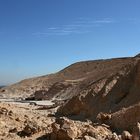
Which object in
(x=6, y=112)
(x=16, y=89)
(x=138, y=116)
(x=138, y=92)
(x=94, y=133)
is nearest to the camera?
(x=94, y=133)

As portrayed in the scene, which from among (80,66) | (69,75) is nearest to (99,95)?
(69,75)

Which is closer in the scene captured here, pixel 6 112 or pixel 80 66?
pixel 6 112

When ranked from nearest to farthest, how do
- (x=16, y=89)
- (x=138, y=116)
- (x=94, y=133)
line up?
(x=94, y=133)
(x=138, y=116)
(x=16, y=89)

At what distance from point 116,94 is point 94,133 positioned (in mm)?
12005

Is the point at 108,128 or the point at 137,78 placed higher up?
the point at 137,78

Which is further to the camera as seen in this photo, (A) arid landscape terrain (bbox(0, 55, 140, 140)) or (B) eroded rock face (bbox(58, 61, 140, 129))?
(B) eroded rock face (bbox(58, 61, 140, 129))

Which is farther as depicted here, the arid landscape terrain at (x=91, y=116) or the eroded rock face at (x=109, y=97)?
the eroded rock face at (x=109, y=97)

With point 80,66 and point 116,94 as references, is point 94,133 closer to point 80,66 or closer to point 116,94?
point 116,94

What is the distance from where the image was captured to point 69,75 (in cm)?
8688

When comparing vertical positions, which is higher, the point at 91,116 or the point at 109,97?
the point at 109,97

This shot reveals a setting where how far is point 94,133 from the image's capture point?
10609mm

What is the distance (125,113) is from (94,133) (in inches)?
142

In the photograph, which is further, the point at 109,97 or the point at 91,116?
the point at 109,97

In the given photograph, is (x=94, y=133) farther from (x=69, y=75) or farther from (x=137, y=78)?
(x=69, y=75)
